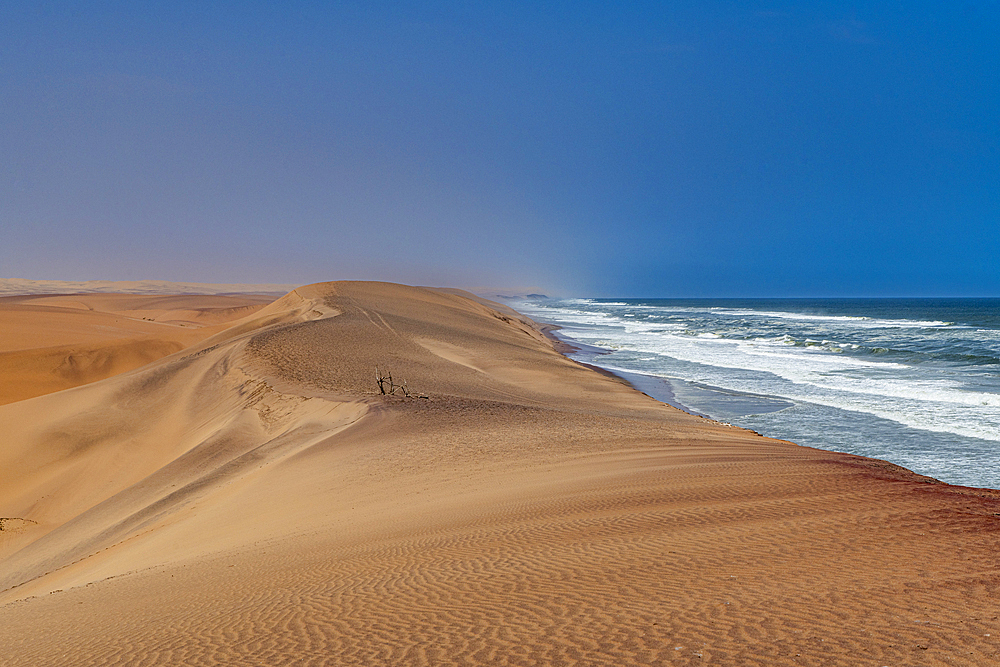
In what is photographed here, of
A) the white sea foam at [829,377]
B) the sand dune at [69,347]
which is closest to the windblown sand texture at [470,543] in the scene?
the white sea foam at [829,377]

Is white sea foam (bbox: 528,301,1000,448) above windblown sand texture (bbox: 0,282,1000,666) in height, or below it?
above

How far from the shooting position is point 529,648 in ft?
12.4

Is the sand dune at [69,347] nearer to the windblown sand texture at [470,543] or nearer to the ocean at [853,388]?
the windblown sand texture at [470,543]

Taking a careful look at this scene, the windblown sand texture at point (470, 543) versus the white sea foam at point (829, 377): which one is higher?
the white sea foam at point (829, 377)

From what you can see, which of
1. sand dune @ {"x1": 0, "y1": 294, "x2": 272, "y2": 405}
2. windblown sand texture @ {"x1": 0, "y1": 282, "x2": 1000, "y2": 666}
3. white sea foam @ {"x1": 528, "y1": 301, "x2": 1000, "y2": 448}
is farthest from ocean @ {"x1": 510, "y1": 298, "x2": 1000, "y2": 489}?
sand dune @ {"x1": 0, "y1": 294, "x2": 272, "y2": 405}

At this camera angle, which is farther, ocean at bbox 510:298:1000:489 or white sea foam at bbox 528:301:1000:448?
white sea foam at bbox 528:301:1000:448

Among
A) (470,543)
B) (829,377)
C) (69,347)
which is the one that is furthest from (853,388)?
(69,347)

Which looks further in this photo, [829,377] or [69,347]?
[69,347]

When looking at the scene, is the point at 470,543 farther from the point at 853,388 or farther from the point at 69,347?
the point at 69,347

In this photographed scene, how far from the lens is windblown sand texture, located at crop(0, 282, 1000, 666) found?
395 cm

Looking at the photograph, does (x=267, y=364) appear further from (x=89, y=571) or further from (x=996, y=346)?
(x=996, y=346)

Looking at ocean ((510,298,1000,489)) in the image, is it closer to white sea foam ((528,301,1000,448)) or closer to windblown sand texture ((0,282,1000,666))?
white sea foam ((528,301,1000,448))

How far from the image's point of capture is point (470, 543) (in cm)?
640

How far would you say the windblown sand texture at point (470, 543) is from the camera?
395 cm
